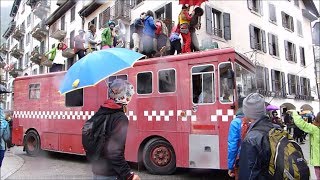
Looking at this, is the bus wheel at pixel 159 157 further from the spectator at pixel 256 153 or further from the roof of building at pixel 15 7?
the roof of building at pixel 15 7

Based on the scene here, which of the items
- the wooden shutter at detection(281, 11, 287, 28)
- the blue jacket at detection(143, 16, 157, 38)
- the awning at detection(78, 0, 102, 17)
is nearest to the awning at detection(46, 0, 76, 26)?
the awning at detection(78, 0, 102, 17)

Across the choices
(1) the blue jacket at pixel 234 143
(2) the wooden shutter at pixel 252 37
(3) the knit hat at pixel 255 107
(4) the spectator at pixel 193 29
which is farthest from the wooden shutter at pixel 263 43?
(3) the knit hat at pixel 255 107

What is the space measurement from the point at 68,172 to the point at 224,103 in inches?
157

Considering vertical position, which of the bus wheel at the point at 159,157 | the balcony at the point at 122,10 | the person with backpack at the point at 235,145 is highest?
the balcony at the point at 122,10

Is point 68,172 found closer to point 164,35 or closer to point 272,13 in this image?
point 164,35

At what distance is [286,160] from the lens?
2.30 metres

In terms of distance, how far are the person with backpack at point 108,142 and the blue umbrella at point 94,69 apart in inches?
12.5

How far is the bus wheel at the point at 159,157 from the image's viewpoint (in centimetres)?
697

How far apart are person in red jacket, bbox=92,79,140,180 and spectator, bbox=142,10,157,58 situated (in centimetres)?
545

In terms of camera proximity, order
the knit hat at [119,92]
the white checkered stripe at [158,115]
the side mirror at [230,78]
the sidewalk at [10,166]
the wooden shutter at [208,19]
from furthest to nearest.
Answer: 1. the wooden shutter at [208,19]
2. the sidewalk at [10,166]
3. the white checkered stripe at [158,115]
4. the side mirror at [230,78]
5. the knit hat at [119,92]

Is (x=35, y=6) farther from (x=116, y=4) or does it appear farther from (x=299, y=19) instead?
(x=299, y=19)

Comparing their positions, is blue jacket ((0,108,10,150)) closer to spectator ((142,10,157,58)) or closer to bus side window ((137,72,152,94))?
bus side window ((137,72,152,94))

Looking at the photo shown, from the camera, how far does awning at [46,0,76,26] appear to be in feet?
80.3

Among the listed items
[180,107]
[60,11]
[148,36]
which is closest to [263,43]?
[148,36]
